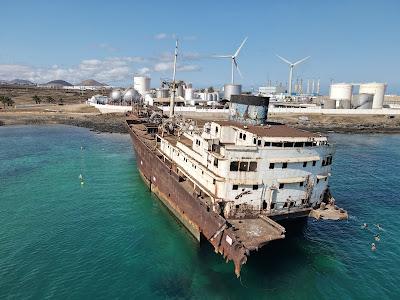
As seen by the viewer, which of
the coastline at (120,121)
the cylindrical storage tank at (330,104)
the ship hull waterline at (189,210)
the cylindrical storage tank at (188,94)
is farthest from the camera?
the cylindrical storage tank at (188,94)

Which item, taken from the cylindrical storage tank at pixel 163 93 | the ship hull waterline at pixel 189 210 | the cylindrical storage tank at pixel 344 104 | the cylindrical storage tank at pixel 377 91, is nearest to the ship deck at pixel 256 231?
the ship hull waterline at pixel 189 210

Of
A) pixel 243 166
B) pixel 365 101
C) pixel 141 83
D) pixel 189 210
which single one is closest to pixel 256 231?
pixel 243 166

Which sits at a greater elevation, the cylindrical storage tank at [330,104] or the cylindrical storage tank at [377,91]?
the cylindrical storage tank at [377,91]

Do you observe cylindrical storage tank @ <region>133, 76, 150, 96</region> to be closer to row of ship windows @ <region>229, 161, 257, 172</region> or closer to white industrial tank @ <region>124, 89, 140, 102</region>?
white industrial tank @ <region>124, 89, 140, 102</region>

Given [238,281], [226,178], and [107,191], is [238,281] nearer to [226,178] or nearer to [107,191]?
[226,178]

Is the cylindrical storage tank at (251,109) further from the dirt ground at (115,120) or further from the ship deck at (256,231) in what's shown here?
the dirt ground at (115,120)

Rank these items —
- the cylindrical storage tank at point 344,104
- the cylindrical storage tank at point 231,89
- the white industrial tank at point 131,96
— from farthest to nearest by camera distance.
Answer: the cylindrical storage tank at point 231,89
the cylindrical storage tank at point 344,104
the white industrial tank at point 131,96

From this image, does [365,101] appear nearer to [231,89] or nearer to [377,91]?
[377,91]
